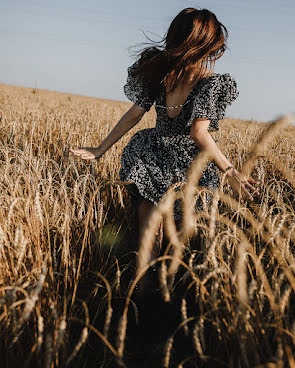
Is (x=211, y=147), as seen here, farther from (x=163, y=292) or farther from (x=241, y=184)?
(x=163, y=292)

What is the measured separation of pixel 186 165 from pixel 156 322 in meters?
0.69

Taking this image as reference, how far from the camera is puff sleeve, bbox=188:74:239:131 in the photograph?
1.35m

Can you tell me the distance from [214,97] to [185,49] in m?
0.23

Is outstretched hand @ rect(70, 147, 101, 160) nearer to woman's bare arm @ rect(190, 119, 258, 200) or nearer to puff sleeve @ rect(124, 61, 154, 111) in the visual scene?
puff sleeve @ rect(124, 61, 154, 111)

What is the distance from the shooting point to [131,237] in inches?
65.4

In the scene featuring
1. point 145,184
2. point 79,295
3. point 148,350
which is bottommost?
point 148,350

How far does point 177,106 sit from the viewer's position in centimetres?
148

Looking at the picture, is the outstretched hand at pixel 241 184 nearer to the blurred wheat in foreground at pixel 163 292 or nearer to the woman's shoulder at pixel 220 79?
the blurred wheat in foreground at pixel 163 292

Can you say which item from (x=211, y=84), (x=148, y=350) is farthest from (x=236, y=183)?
(x=148, y=350)

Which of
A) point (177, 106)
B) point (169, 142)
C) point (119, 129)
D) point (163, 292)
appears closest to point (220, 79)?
point (177, 106)

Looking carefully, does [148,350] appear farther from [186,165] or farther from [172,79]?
[172,79]

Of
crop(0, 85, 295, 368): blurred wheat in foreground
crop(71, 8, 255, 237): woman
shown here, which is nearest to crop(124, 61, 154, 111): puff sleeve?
crop(71, 8, 255, 237): woman

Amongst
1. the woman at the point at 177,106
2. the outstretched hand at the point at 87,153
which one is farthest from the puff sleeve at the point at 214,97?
the outstretched hand at the point at 87,153

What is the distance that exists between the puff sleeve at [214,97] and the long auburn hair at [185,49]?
8cm
